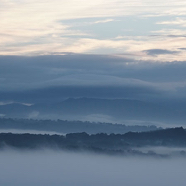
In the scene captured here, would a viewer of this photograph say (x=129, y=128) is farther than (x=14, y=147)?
Yes

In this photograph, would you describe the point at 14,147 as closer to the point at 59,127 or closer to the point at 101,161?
the point at 101,161

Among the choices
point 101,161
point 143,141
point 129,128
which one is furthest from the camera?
point 129,128

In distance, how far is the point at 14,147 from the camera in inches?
4535

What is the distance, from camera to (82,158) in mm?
105625

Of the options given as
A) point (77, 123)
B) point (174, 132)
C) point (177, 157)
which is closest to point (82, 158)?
point (177, 157)

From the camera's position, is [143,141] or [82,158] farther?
[143,141]

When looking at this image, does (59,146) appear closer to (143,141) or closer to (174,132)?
(143,141)

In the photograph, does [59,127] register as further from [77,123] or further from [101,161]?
[101,161]

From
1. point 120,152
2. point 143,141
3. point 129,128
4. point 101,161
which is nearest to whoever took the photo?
point 101,161

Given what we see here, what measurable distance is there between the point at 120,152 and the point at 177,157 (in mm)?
11269

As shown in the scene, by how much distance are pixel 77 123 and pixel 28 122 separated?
21.1m

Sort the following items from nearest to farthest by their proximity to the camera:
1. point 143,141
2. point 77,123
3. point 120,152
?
point 120,152 → point 143,141 → point 77,123

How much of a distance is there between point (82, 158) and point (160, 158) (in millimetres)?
16262

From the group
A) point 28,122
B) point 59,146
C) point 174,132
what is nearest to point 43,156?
point 59,146
